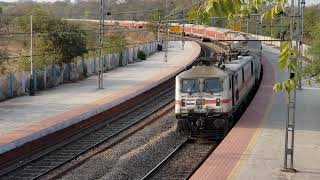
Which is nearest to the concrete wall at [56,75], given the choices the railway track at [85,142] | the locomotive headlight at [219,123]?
the railway track at [85,142]

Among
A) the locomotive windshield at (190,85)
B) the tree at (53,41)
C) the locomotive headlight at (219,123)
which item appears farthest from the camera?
→ the tree at (53,41)

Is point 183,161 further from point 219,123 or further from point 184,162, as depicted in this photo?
point 219,123

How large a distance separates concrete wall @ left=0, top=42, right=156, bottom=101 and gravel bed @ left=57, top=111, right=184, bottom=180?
9700mm

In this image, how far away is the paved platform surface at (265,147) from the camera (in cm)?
1262

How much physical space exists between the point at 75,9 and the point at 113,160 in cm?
12764

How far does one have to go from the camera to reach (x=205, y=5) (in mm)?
3789

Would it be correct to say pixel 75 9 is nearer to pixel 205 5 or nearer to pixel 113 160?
pixel 113 160

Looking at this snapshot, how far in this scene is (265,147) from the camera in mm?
15344

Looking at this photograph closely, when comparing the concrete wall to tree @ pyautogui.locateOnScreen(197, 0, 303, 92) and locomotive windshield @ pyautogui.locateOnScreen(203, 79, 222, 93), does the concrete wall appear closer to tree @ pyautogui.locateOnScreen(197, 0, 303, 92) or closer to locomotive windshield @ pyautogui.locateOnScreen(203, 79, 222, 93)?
locomotive windshield @ pyautogui.locateOnScreen(203, 79, 222, 93)

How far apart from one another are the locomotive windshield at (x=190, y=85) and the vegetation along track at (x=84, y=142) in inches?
131

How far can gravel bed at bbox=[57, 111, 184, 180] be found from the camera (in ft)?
45.3

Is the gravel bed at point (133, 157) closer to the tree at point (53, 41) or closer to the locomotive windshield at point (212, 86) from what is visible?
the locomotive windshield at point (212, 86)

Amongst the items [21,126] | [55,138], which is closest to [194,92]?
[55,138]

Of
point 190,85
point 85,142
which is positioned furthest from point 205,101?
point 85,142
